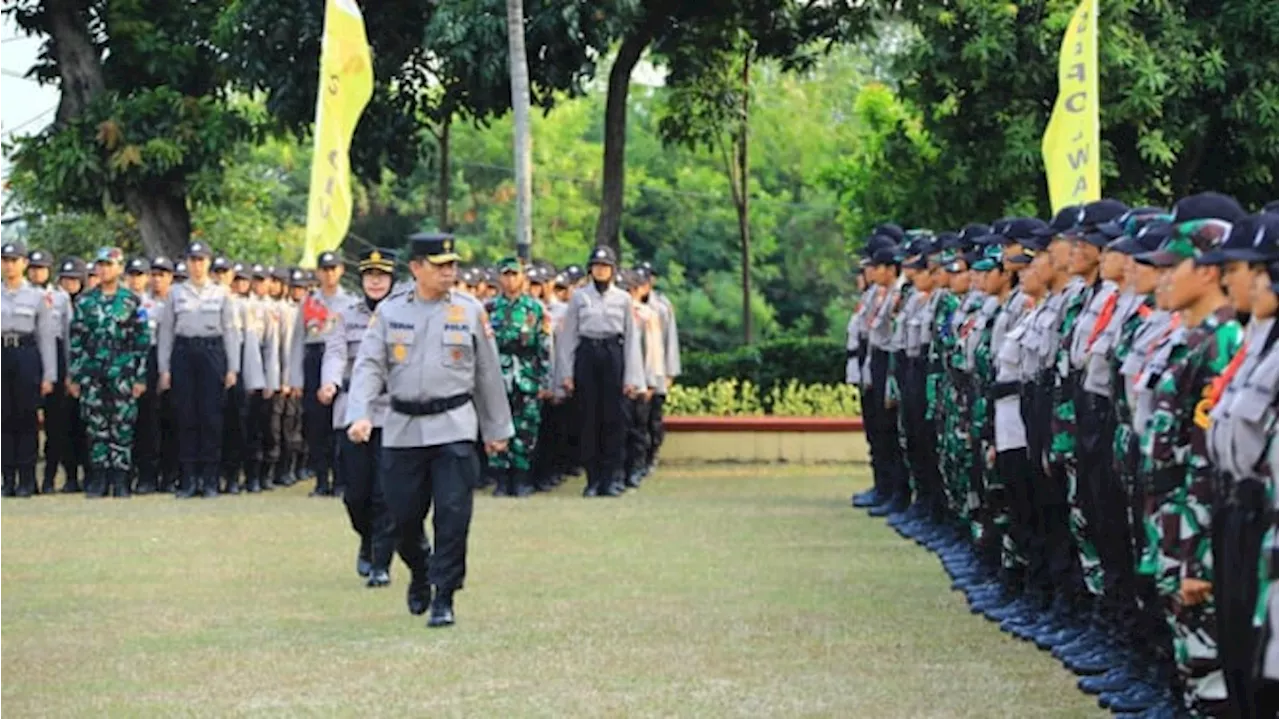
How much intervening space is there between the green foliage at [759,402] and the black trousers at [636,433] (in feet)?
15.2

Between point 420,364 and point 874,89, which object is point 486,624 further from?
point 874,89

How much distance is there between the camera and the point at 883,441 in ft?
64.6

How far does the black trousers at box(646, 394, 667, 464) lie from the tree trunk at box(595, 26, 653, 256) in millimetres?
3689

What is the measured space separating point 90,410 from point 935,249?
7.93 meters

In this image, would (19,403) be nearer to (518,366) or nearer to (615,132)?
(518,366)

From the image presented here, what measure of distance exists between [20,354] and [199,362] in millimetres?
1453

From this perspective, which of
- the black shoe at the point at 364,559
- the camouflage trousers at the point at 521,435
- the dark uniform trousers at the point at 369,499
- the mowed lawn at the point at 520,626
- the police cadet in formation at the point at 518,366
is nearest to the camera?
the mowed lawn at the point at 520,626

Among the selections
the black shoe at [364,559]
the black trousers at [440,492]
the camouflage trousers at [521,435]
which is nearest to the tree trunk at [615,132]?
the camouflage trousers at [521,435]

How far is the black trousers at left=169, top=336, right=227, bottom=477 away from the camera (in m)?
21.7

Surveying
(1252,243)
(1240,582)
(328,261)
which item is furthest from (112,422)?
(1240,582)

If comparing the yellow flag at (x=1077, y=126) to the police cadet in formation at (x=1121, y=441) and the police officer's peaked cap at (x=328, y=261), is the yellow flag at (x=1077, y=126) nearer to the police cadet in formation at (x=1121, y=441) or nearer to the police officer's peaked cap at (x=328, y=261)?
the police cadet in formation at (x=1121, y=441)

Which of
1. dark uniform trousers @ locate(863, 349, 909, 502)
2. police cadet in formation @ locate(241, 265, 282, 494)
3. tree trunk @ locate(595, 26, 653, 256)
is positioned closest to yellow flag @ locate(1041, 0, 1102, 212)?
dark uniform trousers @ locate(863, 349, 909, 502)

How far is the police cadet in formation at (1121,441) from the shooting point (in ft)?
25.5

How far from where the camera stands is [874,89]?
37.8 meters
